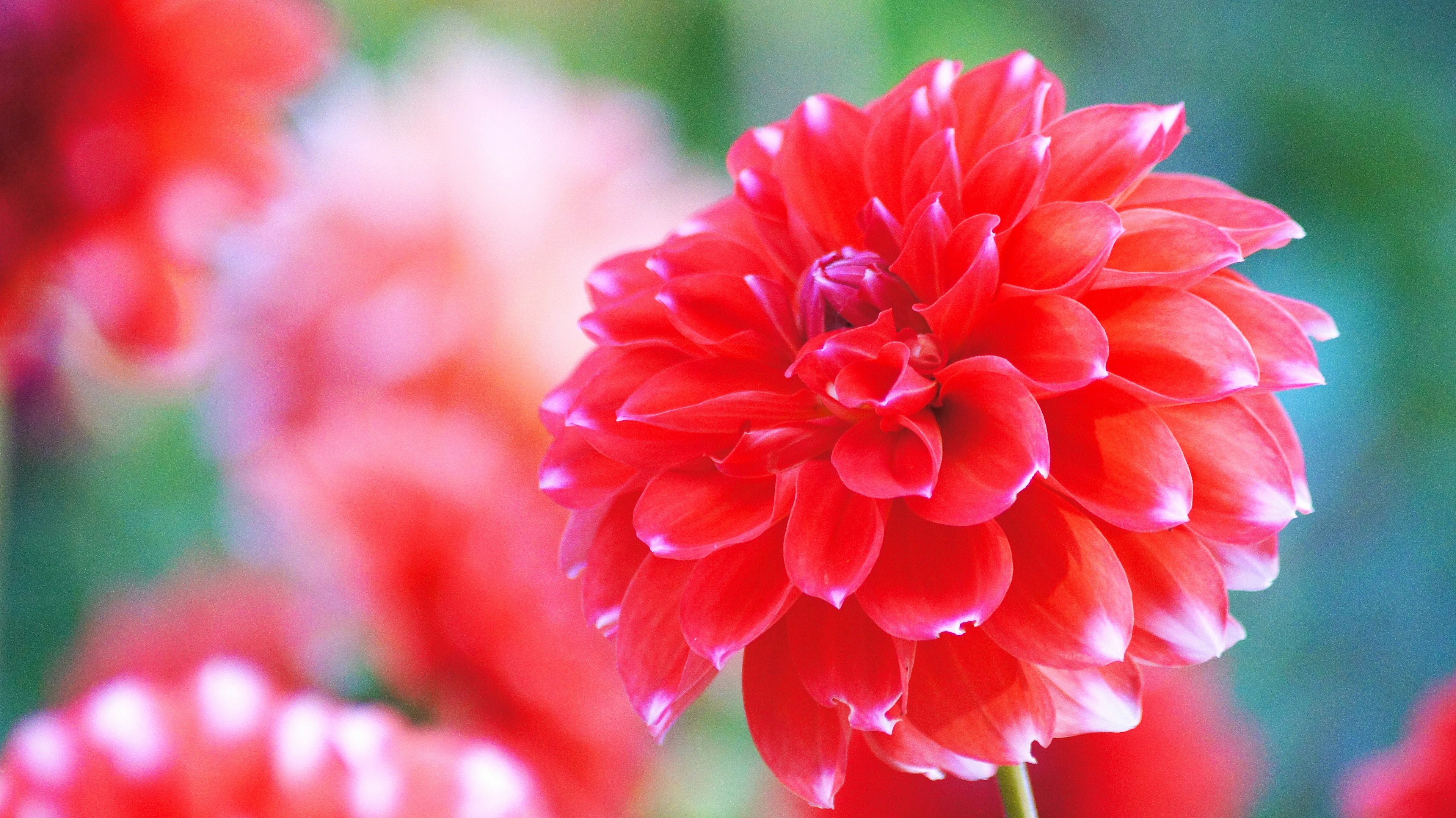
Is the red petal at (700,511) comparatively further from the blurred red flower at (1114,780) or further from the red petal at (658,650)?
the blurred red flower at (1114,780)

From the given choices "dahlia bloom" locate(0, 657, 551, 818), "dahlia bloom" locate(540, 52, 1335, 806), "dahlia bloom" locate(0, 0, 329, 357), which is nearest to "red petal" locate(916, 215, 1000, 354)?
"dahlia bloom" locate(540, 52, 1335, 806)

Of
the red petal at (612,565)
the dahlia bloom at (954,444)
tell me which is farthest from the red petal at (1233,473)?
the red petal at (612,565)

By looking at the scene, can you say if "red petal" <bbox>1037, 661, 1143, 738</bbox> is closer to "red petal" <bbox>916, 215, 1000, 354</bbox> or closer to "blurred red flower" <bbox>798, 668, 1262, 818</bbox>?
"red petal" <bbox>916, 215, 1000, 354</bbox>

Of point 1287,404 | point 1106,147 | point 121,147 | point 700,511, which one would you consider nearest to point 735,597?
point 700,511

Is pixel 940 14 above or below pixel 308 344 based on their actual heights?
above

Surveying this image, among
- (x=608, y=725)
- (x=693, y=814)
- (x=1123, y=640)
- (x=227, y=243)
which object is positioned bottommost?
(x=693, y=814)

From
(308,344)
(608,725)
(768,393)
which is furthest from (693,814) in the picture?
(768,393)

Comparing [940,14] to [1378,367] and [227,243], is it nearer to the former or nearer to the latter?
[1378,367]
